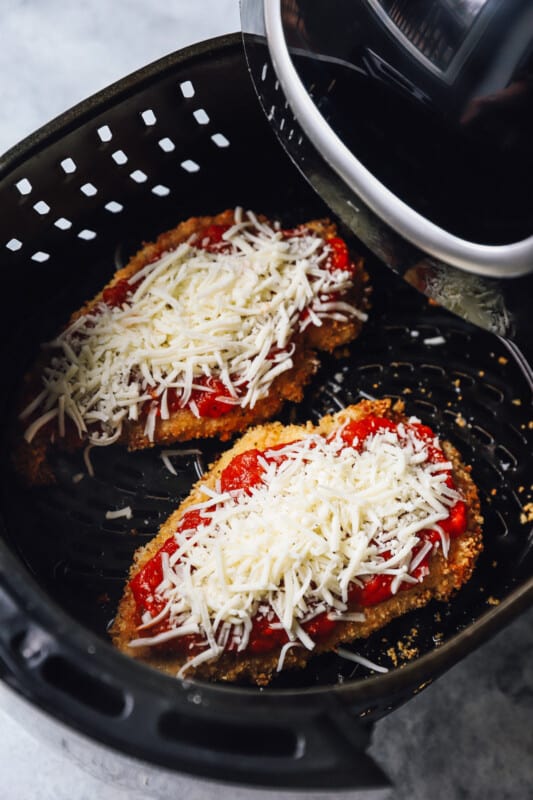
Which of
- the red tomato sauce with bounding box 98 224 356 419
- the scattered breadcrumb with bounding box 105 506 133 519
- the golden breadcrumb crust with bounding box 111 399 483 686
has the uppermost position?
the red tomato sauce with bounding box 98 224 356 419

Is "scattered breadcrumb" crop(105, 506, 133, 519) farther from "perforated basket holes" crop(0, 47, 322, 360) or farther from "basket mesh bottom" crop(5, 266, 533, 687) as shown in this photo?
"perforated basket holes" crop(0, 47, 322, 360)

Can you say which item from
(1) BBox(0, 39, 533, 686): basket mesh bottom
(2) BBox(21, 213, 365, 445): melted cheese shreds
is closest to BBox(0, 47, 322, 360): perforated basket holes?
(1) BBox(0, 39, 533, 686): basket mesh bottom

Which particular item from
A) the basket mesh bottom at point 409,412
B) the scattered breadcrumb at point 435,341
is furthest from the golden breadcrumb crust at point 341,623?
the scattered breadcrumb at point 435,341

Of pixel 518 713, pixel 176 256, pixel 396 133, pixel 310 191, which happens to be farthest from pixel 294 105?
pixel 518 713

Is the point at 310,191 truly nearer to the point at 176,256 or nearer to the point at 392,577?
the point at 176,256

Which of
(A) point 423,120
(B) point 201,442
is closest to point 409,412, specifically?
(B) point 201,442

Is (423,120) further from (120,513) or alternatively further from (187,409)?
(120,513)

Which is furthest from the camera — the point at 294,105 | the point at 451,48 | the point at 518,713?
the point at 518,713
